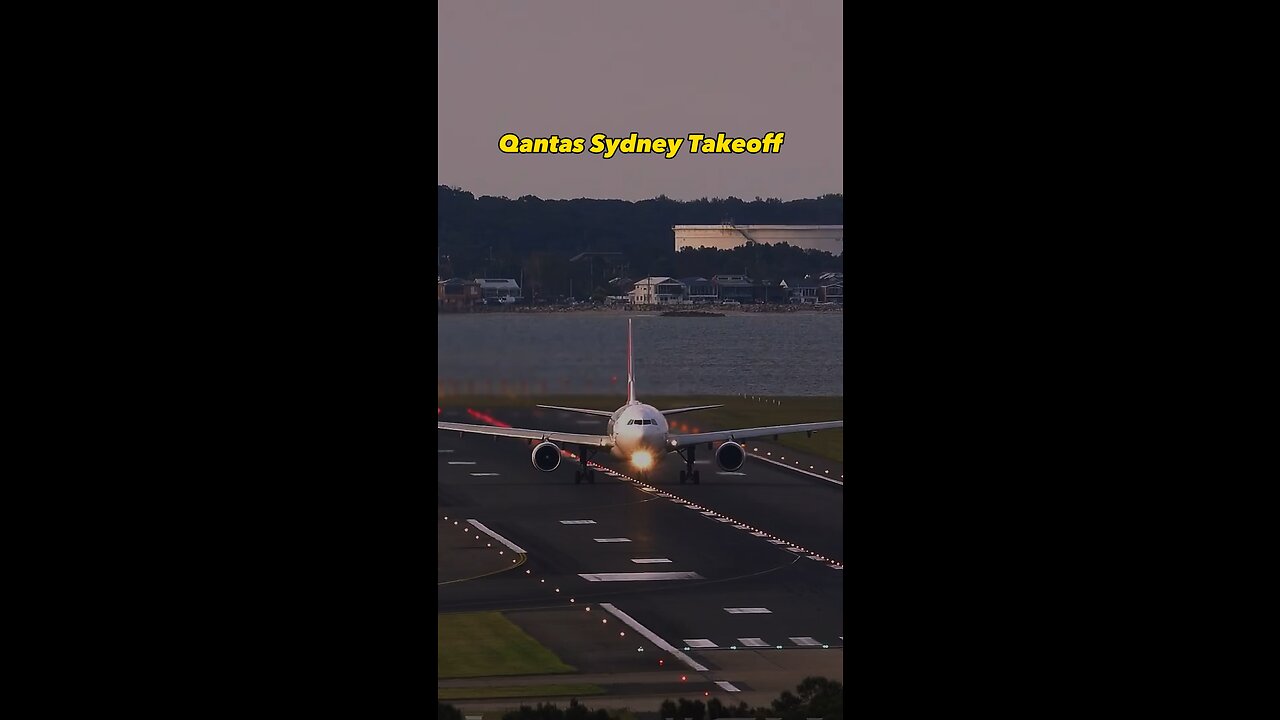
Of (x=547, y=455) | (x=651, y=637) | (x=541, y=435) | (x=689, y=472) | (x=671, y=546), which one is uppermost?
(x=541, y=435)

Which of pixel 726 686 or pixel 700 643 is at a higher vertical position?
pixel 726 686

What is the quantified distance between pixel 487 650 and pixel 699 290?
9337 millimetres

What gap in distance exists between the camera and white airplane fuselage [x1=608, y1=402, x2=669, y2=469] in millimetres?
42250

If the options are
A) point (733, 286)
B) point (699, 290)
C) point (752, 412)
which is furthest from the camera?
point (752, 412)

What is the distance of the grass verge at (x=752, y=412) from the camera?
5234cm

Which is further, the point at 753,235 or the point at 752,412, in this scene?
the point at 752,412

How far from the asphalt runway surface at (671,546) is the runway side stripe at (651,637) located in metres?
0.15

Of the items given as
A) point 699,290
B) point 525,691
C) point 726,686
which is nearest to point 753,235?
point 699,290

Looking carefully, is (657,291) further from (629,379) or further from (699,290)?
(629,379)

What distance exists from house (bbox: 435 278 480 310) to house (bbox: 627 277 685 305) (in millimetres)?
4062

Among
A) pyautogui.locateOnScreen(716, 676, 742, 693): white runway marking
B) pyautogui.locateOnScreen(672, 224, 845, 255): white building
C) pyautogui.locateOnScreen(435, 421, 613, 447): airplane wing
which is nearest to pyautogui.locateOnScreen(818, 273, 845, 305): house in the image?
pyautogui.locateOnScreen(672, 224, 845, 255): white building

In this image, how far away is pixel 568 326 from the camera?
37781mm

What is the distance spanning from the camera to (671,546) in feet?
139
